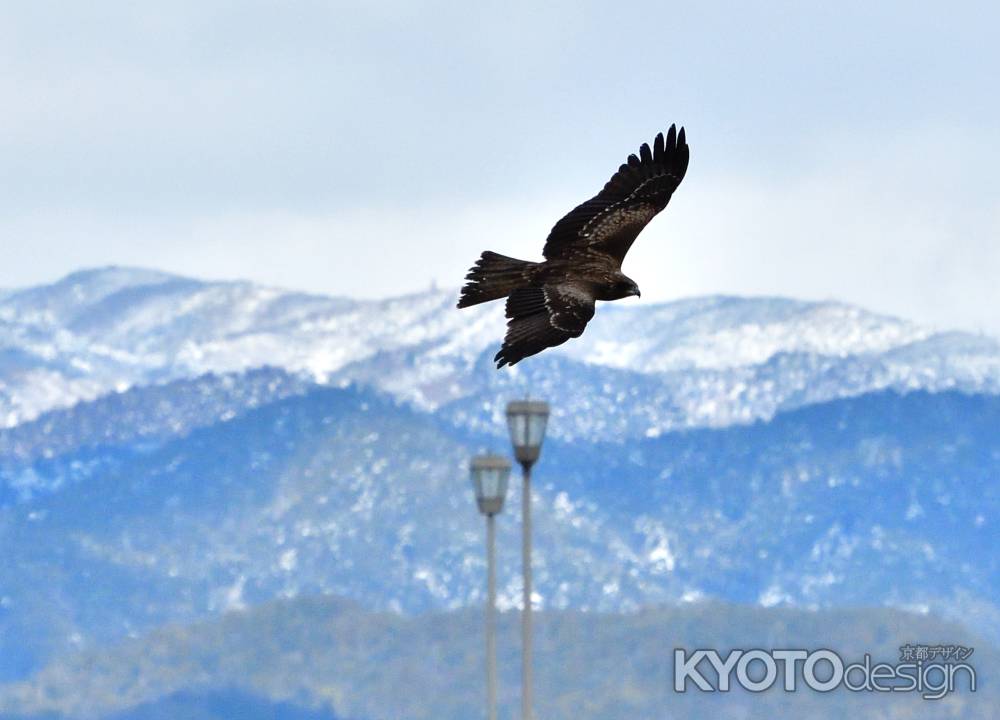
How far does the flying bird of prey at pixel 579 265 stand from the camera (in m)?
25.1

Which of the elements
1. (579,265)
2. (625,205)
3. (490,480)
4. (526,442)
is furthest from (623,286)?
(490,480)

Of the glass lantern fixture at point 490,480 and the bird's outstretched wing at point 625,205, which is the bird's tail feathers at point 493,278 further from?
the glass lantern fixture at point 490,480

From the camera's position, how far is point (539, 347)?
24750 millimetres

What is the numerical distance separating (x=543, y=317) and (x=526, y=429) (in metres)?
19.6

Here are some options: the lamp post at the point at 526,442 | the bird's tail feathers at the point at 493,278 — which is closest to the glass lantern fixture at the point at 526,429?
the lamp post at the point at 526,442

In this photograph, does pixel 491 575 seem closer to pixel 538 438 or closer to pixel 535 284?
pixel 538 438

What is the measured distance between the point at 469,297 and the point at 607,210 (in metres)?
5.32

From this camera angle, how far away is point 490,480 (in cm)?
4997

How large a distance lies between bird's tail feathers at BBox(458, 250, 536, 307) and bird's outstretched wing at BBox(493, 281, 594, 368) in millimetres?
204

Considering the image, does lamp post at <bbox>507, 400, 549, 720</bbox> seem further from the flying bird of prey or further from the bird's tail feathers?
the bird's tail feathers

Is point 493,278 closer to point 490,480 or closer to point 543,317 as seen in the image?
point 543,317

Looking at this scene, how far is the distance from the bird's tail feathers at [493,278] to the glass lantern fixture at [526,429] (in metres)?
17.6

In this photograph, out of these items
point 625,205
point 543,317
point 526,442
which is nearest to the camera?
point 543,317

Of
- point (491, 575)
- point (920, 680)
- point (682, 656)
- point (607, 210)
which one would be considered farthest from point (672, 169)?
point (920, 680)
